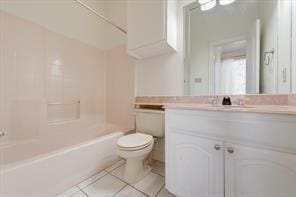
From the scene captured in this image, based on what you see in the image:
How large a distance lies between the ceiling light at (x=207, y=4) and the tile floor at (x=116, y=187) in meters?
1.86

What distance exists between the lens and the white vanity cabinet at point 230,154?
750 mm

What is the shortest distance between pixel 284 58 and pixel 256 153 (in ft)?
2.83

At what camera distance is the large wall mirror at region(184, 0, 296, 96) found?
1190mm

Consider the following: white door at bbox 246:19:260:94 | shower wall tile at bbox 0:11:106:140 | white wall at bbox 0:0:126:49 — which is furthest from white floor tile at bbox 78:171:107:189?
white wall at bbox 0:0:126:49

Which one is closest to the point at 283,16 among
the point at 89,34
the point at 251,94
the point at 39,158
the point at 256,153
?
the point at 251,94

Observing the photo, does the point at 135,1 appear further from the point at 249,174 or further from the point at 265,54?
the point at 249,174

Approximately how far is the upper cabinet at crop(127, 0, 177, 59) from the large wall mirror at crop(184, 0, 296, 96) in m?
0.23

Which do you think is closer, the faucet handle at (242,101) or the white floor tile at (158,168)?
the faucet handle at (242,101)

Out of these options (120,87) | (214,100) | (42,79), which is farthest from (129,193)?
(42,79)

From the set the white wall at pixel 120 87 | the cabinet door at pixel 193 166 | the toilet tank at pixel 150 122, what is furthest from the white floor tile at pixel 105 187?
the white wall at pixel 120 87

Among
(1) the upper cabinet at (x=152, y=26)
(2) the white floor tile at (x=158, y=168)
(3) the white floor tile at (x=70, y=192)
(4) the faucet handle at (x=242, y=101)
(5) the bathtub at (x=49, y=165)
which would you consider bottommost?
(2) the white floor tile at (x=158, y=168)

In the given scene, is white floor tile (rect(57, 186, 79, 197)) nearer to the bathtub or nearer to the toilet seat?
the bathtub

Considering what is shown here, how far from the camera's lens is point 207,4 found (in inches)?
64.2

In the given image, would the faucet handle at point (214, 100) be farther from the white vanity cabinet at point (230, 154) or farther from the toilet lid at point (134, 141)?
the toilet lid at point (134, 141)
